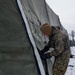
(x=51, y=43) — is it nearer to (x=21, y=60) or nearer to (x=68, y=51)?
(x=68, y=51)

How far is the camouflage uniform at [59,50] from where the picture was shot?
14.9 feet

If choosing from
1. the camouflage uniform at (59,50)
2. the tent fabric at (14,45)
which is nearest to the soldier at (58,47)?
the camouflage uniform at (59,50)

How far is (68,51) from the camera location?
490 cm

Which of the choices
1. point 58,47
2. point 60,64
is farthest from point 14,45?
point 60,64

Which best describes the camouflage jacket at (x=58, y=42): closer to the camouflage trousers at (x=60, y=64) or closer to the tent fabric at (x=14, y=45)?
the camouflage trousers at (x=60, y=64)

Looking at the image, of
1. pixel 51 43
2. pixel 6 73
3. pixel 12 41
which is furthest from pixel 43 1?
pixel 6 73

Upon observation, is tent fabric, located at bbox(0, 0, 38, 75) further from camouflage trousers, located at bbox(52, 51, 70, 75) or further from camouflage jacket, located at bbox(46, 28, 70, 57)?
camouflage trousers, located at bbox(52, 51, 70, 75)

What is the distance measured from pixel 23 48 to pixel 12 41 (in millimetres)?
186

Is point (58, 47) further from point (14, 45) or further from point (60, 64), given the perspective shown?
point (14, 45)

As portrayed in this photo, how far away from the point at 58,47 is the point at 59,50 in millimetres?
51

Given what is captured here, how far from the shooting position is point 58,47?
178 inches

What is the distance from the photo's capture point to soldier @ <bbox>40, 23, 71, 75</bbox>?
4555mm

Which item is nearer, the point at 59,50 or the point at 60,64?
the point at 59,50

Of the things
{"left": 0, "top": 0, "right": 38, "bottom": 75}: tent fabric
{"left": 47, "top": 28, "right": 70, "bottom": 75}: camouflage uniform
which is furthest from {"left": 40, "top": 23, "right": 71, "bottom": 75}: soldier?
{"left": 0, "top": 0, "right": 38, "bottom": 75}: tent fabric
